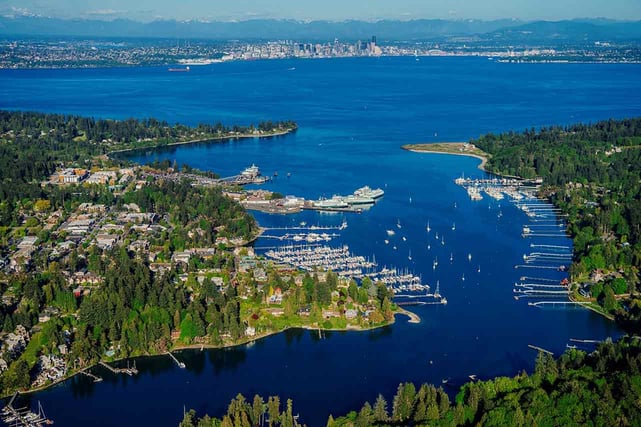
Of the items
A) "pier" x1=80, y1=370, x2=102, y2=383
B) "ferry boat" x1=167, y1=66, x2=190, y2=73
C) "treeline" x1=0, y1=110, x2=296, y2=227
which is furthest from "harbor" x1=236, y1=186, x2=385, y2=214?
"ferry boat" x1=167, y1=66, x2=190, y2=73

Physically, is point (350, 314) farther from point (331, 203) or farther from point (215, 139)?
point (215, 139)

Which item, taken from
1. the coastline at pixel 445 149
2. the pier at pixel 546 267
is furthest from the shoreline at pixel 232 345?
the coastline at pixel 445 149

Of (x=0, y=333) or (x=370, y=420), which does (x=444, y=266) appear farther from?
(x=0, y=333)

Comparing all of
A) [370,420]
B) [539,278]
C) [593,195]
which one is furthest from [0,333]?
[593,195]

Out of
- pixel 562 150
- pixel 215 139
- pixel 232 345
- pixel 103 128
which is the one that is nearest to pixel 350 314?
pixel 232 345

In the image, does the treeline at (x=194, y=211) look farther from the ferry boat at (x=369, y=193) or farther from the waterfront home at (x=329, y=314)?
the waterfront home at (x=329, y=314)

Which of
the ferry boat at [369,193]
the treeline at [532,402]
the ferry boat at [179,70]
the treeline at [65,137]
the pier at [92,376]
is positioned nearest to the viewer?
the treeline at [532,402]
